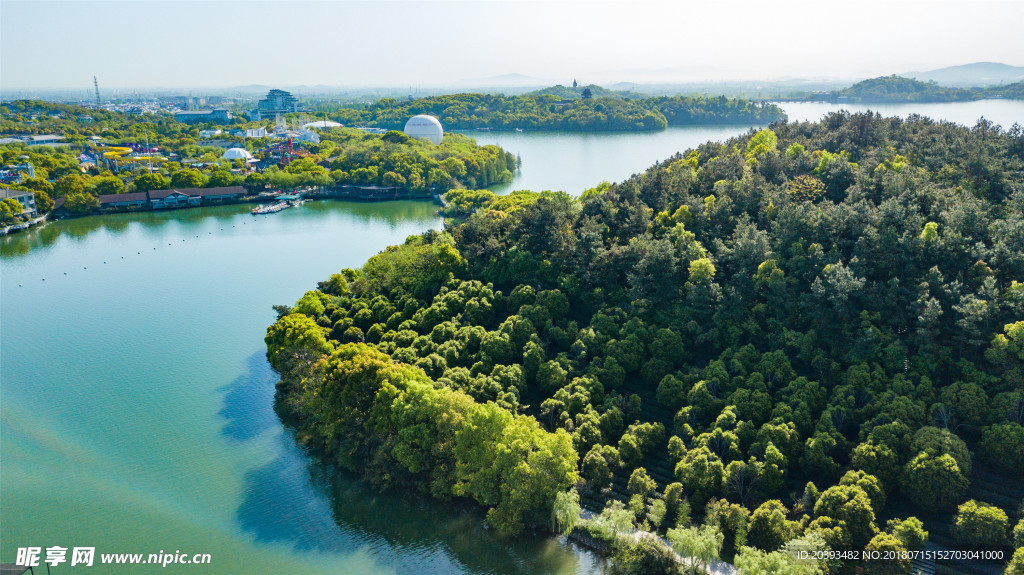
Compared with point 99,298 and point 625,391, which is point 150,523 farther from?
point 99,298

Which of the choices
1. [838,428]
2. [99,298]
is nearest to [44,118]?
[99,298]

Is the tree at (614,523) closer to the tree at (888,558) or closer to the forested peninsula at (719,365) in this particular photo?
the forested peninsula at (719,365)

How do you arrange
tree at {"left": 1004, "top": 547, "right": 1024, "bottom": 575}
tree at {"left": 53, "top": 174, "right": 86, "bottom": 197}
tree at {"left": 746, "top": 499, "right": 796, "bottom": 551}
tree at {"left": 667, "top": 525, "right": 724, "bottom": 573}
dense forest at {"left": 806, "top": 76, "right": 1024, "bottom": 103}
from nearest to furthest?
tree at {"left": 1004, "top": 547, "right": 1024, "bottom": 575}, tree at {"left": 667, "top": 525, "right": 724, "bottom": 573}, tree at {"left": 746, "top": 499, "right": 796, "bottom": 551}, tree at {"left": 53, "top": 174, "right": 86, "bottom": 197}, dense forest at {"left": 806, "top": 76, "right": 1024, "bottom": 103}

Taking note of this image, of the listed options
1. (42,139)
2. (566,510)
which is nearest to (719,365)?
(566,510)

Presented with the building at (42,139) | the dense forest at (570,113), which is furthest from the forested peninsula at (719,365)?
the building at (42,139)

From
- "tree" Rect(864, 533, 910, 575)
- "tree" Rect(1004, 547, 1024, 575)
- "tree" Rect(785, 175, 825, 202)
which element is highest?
"tree" Rect(785, 175, 825, 202)

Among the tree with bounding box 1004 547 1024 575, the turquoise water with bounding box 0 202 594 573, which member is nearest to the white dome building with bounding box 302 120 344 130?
the turquoise water with bounding box 0 202 594 573

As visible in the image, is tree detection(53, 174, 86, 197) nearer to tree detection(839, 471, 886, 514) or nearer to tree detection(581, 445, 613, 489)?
tree detection(581, 445, 613, 489)
